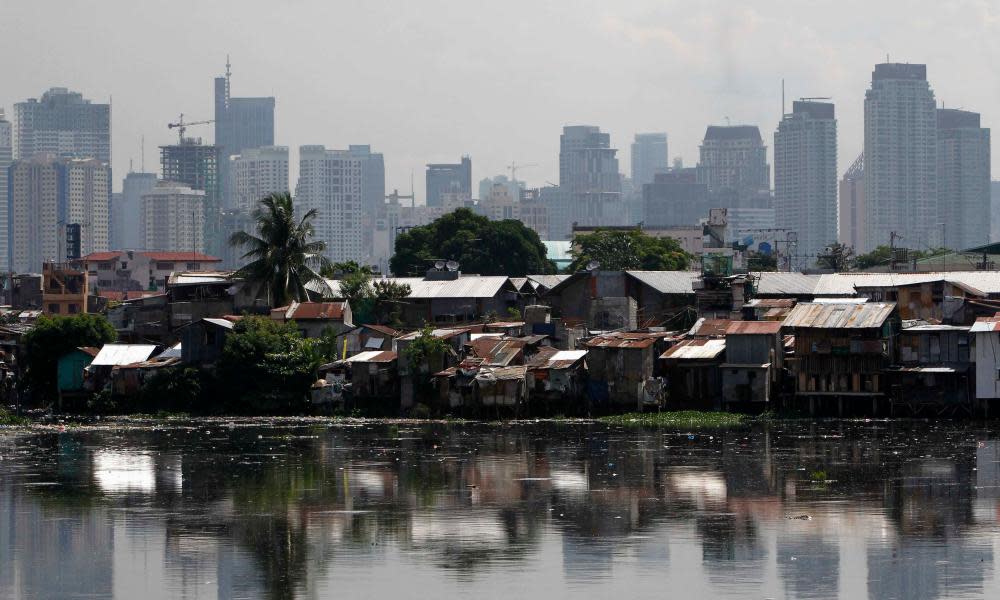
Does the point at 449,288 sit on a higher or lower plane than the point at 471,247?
lower

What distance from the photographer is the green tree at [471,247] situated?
91250mm

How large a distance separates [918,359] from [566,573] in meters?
28.9

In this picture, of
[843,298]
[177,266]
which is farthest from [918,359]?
[177,266]

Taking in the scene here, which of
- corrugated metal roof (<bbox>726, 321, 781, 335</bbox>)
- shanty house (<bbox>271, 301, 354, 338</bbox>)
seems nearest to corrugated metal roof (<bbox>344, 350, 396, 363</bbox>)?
shanty house (<bbox>271, 301, 354, 338</bbox>)

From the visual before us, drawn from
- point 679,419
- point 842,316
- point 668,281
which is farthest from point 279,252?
point 842,316

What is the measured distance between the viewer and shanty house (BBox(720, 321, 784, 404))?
54344mm

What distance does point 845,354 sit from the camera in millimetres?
53594

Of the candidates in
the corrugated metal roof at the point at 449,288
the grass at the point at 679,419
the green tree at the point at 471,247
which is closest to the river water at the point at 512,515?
the grass at the point at 679,419

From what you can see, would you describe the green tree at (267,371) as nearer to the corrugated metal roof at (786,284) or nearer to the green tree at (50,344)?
the green tree at (50,344)

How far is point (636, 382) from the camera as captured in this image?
→ 55625mm

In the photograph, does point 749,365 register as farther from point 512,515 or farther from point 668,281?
point 512,515

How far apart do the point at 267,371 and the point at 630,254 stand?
34.9 m

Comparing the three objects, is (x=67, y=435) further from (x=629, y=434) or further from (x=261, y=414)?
(x=629, y=434)

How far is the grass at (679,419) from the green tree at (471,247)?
3605 centimetres
